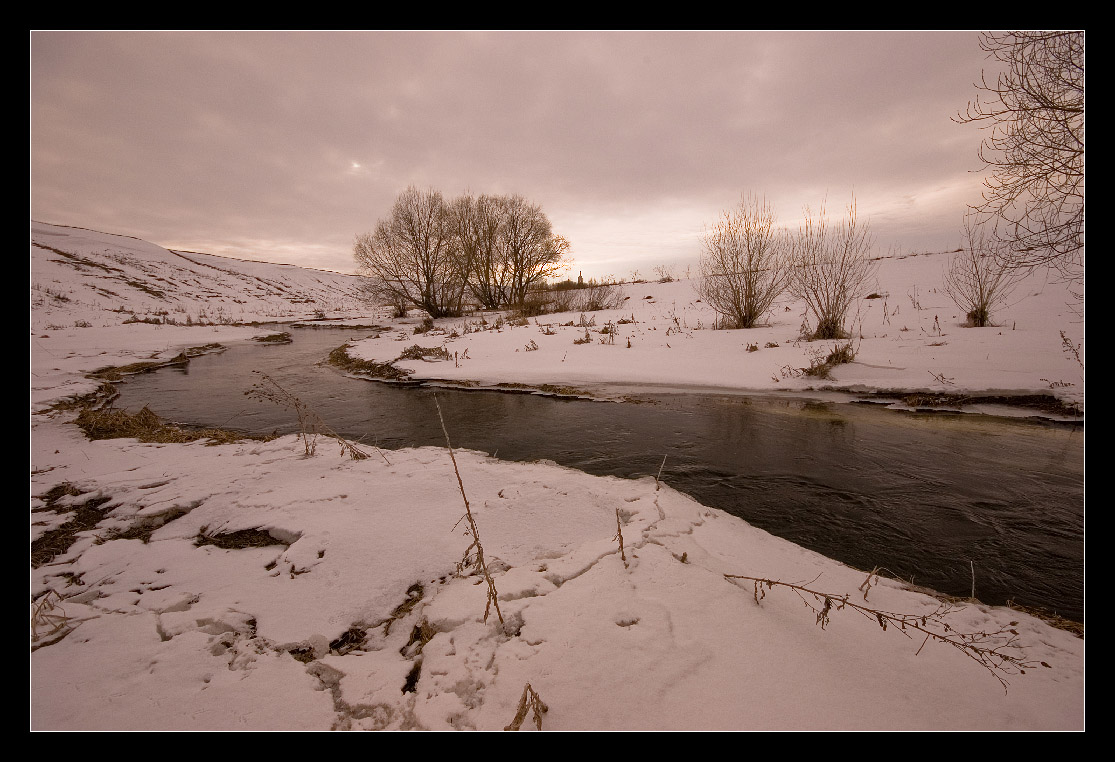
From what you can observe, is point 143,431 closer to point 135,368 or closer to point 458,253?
point 135,368

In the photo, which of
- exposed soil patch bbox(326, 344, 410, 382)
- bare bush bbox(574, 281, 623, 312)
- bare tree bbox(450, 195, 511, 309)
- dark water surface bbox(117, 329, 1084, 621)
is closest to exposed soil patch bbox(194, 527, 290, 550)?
dark water surface bbox(117, 329, 1084, 621)

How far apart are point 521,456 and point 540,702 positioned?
10.2 ft

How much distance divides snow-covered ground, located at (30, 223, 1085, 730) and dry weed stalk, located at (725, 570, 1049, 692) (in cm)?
2

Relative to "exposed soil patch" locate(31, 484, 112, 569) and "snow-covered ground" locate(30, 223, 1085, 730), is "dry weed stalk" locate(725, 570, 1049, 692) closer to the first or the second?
"snow-covered ground" locate(30, 223, 1085, 730)

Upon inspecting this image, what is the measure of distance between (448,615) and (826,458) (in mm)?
4091

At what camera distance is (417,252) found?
19156 mm

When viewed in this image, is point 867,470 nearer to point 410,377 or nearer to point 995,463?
point 995,463

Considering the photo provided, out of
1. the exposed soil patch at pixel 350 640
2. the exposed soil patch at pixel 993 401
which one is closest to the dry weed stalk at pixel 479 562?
the exposed soil patch at pixel 350 640

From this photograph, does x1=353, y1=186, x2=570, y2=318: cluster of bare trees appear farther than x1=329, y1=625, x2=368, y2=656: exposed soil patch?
Yes

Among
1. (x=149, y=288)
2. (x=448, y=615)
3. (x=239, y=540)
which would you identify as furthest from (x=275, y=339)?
(x=149, y=288)

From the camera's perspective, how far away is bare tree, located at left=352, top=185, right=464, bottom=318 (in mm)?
18625

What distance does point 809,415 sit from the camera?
5.66 metres
